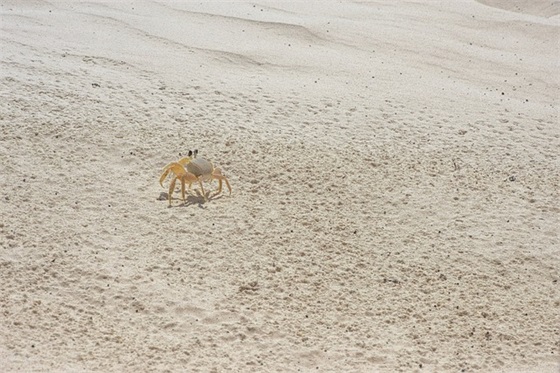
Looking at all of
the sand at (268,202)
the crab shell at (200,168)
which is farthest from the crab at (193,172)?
the sand at (268,202)

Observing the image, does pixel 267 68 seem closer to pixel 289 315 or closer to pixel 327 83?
pixel 327 83

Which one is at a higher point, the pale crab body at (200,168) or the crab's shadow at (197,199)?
the pale crab body at (200,168)

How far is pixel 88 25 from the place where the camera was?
7512mm

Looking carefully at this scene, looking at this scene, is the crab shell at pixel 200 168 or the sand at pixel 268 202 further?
the crab shell at pixel 200 168

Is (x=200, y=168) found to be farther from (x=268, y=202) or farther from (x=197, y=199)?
(x=268, y=202)

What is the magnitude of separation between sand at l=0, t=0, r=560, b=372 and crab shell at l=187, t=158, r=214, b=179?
0.60ft

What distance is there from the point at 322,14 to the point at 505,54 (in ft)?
6.85

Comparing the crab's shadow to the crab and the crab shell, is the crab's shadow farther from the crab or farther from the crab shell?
the crab shell

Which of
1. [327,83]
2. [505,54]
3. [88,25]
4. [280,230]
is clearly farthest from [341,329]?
[505,54]

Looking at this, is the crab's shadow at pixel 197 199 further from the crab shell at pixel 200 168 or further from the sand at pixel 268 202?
the crab shell at pixel 200 168

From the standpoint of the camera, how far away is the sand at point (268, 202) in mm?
3986

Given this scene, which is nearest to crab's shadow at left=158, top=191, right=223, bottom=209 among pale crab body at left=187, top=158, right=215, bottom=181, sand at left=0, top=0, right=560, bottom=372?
sand at left=0, top=0, right=560, bottom=372

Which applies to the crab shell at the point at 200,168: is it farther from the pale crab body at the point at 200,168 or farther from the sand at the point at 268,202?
the sand at the point at 268,202

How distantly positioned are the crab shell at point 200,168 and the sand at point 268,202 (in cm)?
18
